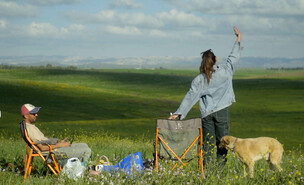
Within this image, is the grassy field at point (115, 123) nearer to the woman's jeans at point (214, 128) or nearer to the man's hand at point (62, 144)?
the woman's jeans at point (214, 128)

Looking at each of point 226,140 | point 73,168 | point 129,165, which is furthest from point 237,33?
point 73,168

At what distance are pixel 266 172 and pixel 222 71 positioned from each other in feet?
5.76

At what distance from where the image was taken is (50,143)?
696 centimetres

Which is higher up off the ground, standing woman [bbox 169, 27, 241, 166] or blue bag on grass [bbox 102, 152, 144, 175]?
standing woman [bbox 169, 27, 241, 166]

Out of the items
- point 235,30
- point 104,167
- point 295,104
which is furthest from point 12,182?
point 295,104

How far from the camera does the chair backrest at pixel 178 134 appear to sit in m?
6.83

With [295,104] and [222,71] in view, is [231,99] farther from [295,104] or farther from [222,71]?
[295,104]

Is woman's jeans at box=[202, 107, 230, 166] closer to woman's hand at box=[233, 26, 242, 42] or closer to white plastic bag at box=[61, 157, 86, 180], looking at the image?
woman's hand at box=[233, 26, 242, 42]

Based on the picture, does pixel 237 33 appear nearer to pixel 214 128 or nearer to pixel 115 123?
pixel 214 128

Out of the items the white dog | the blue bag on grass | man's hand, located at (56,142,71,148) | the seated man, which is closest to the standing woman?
the white dog

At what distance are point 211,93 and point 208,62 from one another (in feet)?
1.75

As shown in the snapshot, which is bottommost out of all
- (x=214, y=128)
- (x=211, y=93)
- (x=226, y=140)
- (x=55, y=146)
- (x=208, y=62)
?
(x=55, y=146)

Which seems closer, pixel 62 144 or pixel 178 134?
pixel 178 134

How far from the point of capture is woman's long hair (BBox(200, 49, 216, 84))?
680 centimetres
